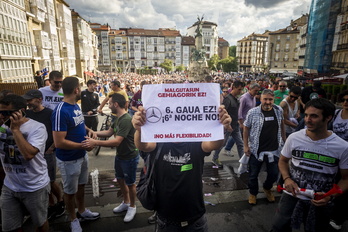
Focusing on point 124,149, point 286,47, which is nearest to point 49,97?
point 124,149

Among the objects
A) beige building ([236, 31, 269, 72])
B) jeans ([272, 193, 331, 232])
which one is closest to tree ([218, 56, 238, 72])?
beige building ([236, 31, 269, 72])

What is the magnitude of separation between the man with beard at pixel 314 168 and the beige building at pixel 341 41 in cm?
3693

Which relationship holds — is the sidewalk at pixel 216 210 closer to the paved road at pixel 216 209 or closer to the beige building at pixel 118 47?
the paved road at pixel 216 209

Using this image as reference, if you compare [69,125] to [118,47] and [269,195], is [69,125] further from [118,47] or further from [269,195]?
[118,47]

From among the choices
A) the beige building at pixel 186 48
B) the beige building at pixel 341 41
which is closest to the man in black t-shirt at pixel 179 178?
the beige building at pixel 341 41

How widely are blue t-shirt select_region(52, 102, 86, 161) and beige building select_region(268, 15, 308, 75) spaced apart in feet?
243

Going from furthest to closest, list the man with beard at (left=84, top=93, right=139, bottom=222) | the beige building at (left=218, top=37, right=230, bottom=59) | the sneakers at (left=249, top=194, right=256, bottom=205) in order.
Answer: the beige building at (left=218, top=37, right=230, bottom=59) → the sneakers at (left=249, top=194, right=256, bottom=205) → the man with beard at (left=84, top=93, right=139, bottom=222)

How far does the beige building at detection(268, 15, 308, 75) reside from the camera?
222 ft

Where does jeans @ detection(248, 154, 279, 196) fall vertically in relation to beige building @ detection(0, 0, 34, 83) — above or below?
below

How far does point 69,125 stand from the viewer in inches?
121

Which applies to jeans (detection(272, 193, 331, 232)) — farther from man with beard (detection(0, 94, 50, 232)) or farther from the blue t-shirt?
man with beard (detection(0, 94, 50, 232))

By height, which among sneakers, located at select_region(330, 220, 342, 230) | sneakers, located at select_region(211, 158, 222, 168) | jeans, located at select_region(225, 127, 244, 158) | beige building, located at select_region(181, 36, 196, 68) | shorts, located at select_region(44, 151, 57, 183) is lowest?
sneakers, located at select_region(211, 158, 222, 168)

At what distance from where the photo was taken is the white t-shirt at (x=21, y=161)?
260 cm

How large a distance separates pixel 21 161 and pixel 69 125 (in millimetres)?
721
